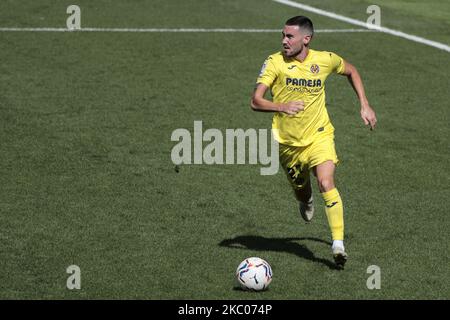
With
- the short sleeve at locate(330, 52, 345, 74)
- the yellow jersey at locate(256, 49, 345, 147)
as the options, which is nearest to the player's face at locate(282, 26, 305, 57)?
the yellow jersey at locate(256, 49, 345, 147)

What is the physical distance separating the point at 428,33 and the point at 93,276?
14.8m

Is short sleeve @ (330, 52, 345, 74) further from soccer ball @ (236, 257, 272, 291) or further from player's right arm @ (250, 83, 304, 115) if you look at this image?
soccer ball @ (236, 257, 272, 291)

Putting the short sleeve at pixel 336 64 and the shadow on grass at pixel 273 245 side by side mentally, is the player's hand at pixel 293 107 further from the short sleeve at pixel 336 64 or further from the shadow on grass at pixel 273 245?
the shadow on grass at pixel 273 245

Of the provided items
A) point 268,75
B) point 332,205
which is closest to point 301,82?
point 268,75

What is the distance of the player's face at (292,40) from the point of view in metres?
11.8

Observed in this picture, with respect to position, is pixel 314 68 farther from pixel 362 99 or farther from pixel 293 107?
pixel 293 107

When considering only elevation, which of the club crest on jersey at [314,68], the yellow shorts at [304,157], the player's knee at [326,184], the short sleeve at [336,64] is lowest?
the player's knee at [326,184]

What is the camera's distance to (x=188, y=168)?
51.5ft

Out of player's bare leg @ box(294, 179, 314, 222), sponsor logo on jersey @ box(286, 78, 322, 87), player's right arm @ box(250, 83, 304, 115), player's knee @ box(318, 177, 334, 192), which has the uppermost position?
sponsor logo on jersey @ box(286, 78, 322, 87)

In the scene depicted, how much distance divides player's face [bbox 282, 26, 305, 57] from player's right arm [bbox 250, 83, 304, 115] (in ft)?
1.68

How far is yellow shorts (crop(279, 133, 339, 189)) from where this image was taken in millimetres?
11938

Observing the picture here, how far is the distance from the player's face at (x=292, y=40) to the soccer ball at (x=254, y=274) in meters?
2.46

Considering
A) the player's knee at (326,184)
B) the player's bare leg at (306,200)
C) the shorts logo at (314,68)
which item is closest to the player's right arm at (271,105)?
the shorts logo at (314,68)
